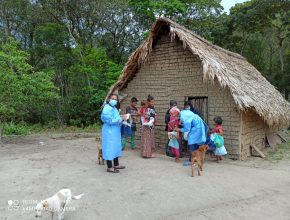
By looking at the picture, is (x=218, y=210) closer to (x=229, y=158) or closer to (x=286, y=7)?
(x=229, y=158)

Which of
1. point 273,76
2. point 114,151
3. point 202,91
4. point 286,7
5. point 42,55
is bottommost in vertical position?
point 114,151

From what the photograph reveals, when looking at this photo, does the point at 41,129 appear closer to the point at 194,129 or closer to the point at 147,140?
the point at 147,140

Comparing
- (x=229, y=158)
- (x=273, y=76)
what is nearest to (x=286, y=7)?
(x=273, y=76)

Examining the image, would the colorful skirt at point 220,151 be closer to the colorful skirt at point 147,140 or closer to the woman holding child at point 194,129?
the woman holding child at point 194,129

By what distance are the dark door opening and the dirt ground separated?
1563 mm

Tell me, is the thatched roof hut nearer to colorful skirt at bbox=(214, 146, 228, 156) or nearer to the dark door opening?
the dark door opening

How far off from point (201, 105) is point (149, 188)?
4.01 meters

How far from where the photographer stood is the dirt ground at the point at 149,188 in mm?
4652

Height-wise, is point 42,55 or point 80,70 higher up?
point 42,55

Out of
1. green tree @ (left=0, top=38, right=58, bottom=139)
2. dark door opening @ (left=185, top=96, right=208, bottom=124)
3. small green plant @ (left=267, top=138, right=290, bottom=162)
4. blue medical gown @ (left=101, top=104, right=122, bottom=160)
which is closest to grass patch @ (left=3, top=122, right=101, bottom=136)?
green tree @ (left=0, top=38, right=58, bottom=139)

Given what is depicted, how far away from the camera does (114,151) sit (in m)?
6.66

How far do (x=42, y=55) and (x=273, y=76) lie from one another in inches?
592

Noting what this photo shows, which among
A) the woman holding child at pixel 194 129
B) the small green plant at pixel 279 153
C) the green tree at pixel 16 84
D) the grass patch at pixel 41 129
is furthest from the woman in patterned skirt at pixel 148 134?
the grass patch at pixel 41 129

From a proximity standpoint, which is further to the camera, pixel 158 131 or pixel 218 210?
pixel 158 131
